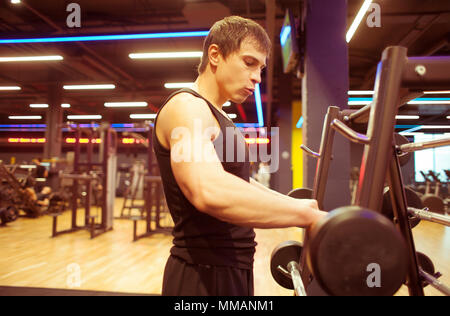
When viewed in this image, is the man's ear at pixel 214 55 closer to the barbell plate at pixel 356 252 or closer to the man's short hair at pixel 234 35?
the man's short hair at pixel 234 35

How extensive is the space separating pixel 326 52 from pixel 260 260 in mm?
2535

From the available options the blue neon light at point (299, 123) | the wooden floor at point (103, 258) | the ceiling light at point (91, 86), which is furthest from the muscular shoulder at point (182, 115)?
the blue neon light at point (299, 123)

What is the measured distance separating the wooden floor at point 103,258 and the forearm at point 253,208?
2223 mm

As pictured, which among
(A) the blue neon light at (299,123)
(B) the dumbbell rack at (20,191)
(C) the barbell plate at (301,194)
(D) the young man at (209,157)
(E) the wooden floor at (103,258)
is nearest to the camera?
(D) the young man at (209,157)

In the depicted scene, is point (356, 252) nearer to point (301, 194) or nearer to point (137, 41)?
point (301, 194)

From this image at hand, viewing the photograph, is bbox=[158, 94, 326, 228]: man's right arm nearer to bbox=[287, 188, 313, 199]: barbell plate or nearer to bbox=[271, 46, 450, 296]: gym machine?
bbox=[271, 46, 450, 296]: gym machine

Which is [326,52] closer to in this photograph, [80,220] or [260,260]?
[260,260]

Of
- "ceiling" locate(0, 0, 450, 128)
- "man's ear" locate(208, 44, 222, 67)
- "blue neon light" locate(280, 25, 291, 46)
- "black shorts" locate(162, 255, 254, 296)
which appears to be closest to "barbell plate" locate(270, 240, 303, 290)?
"black shorts" locate(162, 255, 254, 296)

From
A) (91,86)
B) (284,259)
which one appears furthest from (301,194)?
(91,86)

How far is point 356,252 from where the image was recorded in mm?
568

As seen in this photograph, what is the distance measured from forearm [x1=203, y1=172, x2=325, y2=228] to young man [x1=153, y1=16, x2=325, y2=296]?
59mm

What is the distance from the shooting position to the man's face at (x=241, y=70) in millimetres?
901
